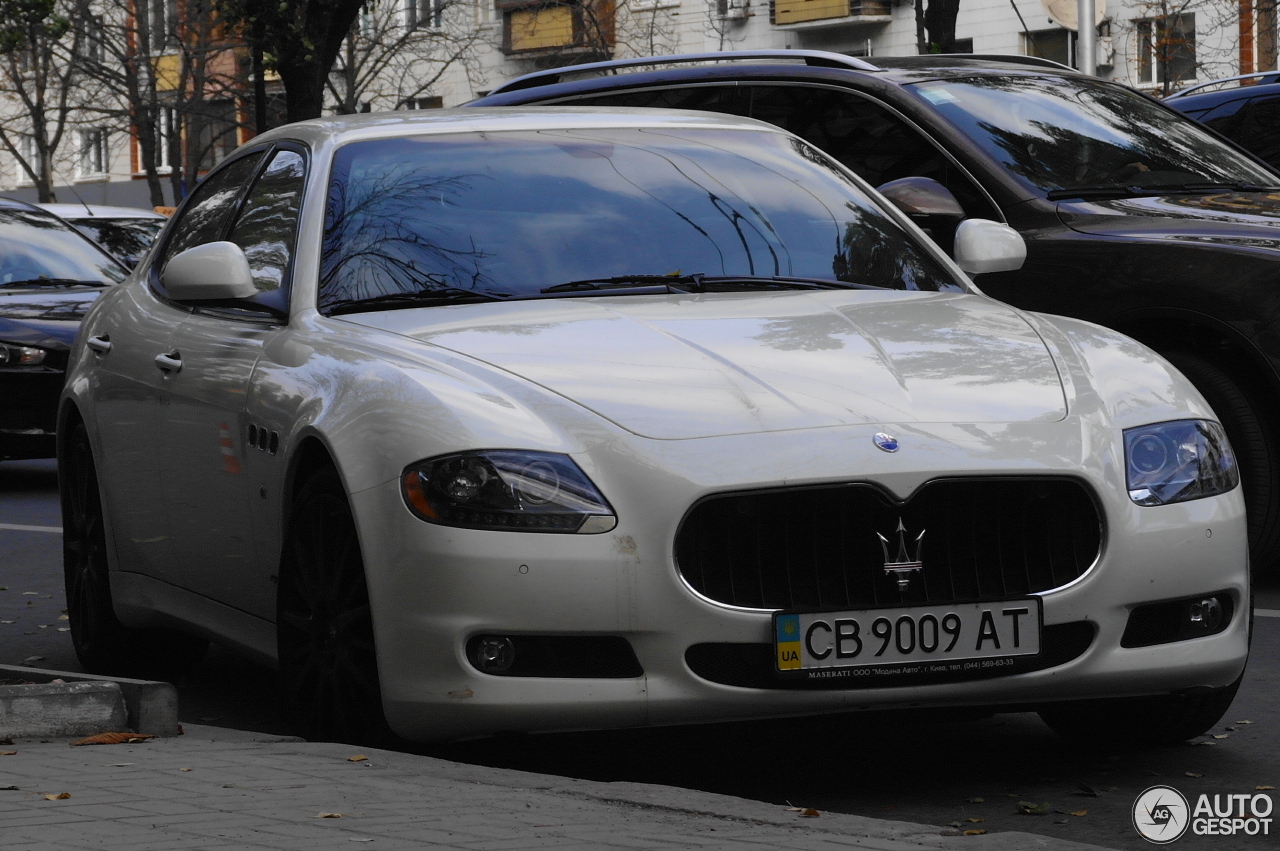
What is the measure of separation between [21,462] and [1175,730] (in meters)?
12.2

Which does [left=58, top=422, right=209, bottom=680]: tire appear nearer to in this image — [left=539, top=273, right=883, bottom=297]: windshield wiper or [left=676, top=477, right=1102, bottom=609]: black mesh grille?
[left=539, top=273, right=883, bottom=297]: windshield wiper

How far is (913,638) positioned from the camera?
448cm

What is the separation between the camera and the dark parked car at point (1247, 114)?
440 inches

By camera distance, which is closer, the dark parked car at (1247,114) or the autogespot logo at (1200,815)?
the autogespot logo at (1200,815)

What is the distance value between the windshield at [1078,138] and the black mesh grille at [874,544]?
3888mm

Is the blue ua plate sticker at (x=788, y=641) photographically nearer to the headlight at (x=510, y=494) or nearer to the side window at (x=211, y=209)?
the headlight at (x=510, y=494)

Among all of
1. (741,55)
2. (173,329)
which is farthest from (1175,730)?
(741,55)

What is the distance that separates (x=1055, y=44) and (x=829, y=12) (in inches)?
241

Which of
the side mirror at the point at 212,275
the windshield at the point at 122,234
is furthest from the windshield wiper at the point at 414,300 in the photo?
the windshield at the point at 122,234

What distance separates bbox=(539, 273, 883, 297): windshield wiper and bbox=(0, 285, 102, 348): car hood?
8.15 metres

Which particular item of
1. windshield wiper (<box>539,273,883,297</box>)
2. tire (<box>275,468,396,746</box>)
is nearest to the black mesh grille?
tire (<box>275,468,396,746</box>)

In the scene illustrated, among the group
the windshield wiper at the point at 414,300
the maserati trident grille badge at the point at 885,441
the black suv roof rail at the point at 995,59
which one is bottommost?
the maserati trident grille badge at the point at 885,441

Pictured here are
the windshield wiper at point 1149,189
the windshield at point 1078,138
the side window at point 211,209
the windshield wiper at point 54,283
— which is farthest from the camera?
the windshield wiper at point 54,283

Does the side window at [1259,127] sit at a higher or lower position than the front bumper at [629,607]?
higher
